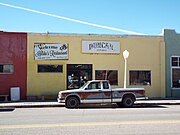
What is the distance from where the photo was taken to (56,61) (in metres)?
24.9

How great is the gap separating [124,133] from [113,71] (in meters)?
16.3

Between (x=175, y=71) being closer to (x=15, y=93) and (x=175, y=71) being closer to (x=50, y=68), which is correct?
(x=50, y=68)

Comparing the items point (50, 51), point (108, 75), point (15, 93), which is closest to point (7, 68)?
point (15, 93)

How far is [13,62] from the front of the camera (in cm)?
2419

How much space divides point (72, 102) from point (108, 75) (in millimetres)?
7149

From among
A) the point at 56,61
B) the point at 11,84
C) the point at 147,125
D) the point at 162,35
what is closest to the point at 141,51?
the point at 162,35

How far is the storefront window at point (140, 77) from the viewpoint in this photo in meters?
26.0

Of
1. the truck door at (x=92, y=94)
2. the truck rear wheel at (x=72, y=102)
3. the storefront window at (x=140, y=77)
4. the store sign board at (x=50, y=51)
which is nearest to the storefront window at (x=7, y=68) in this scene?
the store sign board at (x=50, y=51)

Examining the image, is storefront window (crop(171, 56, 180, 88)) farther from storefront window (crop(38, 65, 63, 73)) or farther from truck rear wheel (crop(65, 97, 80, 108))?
truck rear wheel (crop(65, 97, 80, 108))

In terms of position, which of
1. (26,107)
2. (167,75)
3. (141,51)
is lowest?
(26,107)

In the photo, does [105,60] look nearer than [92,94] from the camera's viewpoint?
No

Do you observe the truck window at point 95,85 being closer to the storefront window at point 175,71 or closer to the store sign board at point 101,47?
the store sign board at point 101,47

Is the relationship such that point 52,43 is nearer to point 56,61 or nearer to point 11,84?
point 56,61

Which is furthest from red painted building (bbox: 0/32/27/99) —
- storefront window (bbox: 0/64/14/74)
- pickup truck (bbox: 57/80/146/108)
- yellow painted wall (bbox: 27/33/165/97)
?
pickup truck (bbox: 57/80/146/108)
